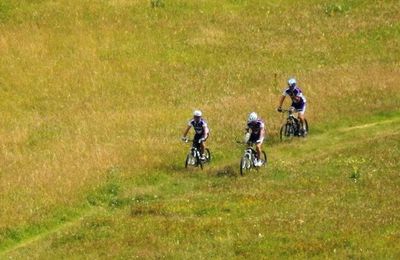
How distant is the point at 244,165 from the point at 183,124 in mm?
7561

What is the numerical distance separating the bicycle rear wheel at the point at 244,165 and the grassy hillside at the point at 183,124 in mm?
705

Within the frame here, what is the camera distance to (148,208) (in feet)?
118

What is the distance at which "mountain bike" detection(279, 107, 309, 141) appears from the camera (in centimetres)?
4456

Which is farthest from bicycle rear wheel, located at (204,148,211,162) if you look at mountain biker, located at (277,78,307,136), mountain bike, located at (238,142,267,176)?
mountain biker, located at (277,78,307,136)

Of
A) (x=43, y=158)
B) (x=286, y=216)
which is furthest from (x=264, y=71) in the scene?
(x=286, y=216)

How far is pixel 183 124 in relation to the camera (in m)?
46.7

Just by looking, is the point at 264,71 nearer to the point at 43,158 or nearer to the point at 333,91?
the point at 333,91

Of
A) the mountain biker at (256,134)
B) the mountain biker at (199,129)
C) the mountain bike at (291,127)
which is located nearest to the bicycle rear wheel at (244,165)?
the mountain biker at (256,134)

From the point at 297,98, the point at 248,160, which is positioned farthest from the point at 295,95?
the point at 248,160

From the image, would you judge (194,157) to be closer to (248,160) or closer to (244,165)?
(244,165)

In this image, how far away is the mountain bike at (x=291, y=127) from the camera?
44.6 meters

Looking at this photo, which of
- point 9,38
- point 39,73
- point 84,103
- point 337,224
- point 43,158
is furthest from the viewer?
point 9,38

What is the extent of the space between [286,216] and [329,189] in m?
3.61

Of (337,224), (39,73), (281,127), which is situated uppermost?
(39,73)
